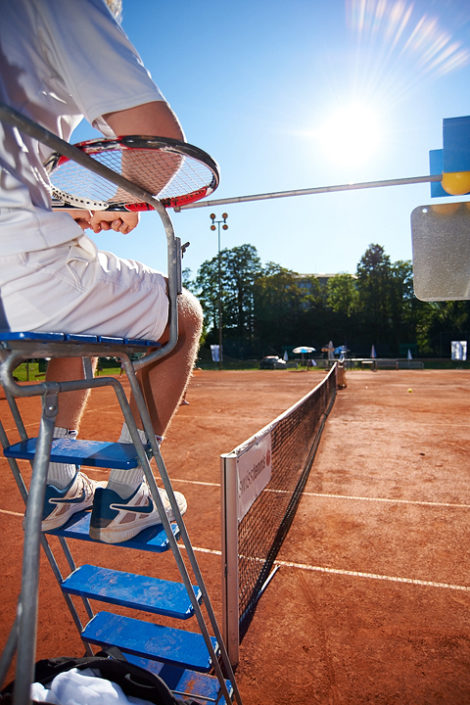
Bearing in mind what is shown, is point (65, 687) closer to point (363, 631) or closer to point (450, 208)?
point (363, 631)

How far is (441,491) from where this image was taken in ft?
16.1

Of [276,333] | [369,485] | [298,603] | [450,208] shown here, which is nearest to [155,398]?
[298,603]

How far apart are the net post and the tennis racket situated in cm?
128

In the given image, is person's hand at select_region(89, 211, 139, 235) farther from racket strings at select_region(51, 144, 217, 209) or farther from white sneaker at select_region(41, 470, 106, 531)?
white sneaker at select_region(41, 470, 106, 531)

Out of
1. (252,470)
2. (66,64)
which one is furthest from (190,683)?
(66,64)

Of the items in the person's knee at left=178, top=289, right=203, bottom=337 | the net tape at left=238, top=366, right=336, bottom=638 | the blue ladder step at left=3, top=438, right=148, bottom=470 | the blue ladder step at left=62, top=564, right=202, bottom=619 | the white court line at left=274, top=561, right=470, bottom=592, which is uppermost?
the person's knee at left=178, top=289, right=203, bottom=337

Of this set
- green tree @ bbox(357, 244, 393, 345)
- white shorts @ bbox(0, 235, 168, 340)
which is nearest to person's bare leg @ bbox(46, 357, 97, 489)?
white shorts @ bbox(0, 235, 168, 340)

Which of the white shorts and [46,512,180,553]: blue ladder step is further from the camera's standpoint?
[46,512,180,553]: blue ladder step

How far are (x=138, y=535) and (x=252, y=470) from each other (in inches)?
48.1

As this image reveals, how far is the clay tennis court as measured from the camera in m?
2.10

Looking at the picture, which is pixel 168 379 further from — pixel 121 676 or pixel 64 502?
pixel 121 676

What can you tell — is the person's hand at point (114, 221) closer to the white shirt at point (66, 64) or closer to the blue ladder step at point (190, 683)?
the white shirt at point (66, 64)

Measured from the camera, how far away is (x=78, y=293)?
1.22 m

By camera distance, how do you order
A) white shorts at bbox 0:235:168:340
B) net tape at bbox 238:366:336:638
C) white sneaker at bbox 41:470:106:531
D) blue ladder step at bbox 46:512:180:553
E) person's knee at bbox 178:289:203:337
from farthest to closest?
1. net tape at bbox 238:366:336:638
2. person's knee at bbox 178:289:203:337
3. white sneaker at bbox 41:470:106:531
4. blue ladder step at bbox 46:512:180:553
5. white shorts at bbox 0:235:168:340
